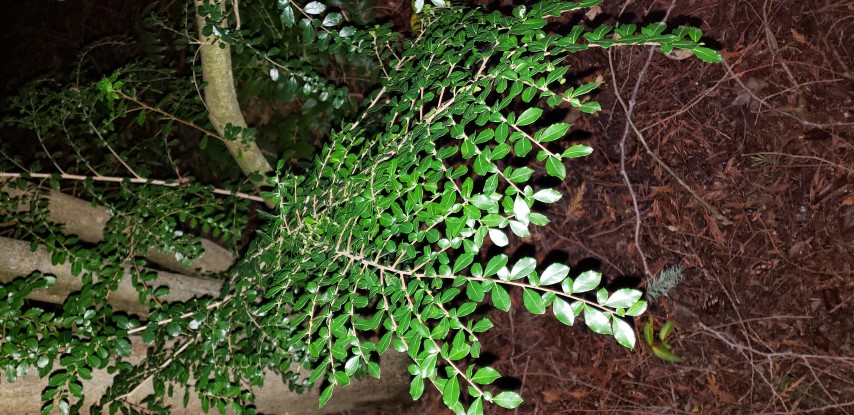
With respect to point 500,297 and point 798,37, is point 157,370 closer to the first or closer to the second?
point 500,297

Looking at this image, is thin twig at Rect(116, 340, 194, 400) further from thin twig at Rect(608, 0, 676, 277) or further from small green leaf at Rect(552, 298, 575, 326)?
thin twig at Rect(608, 0, 676, 277)

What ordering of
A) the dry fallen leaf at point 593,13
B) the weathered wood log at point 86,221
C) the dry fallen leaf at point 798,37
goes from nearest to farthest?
the weathered wood log at point 86,221 < the dry fallen leaf at point 798,37 < the dry fallen leaf at point 593,13

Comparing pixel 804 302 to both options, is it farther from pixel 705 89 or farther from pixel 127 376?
pixel 127 376

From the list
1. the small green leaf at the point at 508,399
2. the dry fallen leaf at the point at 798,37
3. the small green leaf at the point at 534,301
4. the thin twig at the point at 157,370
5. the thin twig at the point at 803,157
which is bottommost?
the thin twig at the point at 803,157

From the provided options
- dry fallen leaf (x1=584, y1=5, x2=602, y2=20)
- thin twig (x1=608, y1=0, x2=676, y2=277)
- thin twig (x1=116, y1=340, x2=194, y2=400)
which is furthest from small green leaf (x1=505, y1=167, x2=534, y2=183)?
dry fallen leaf (x1=584, y1=5, x2=602, y2=20)

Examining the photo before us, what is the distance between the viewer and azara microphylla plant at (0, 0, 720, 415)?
1.14 metres

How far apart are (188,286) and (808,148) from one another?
2700 mm

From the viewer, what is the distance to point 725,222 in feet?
9.15

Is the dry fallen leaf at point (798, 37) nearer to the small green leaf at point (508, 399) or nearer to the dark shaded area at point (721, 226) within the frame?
the dark shaded area at point (721, 226)

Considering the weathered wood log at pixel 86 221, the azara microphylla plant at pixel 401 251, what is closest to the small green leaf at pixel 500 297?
the azara microphylla plant at pixel 401 251

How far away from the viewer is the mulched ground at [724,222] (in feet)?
8.56

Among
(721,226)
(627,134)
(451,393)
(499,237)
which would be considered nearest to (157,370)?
(451,393)

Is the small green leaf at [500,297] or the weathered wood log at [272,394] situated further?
the weathered wood log at [272,394]

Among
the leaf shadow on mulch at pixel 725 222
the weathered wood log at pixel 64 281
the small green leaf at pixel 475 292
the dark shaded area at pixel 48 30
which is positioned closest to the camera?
the small green leaf at pixel 475 292
